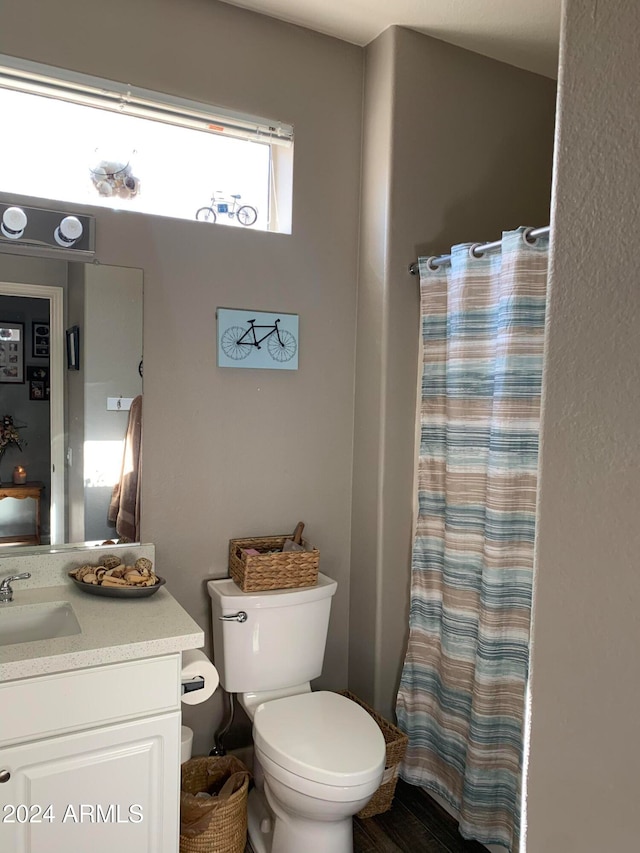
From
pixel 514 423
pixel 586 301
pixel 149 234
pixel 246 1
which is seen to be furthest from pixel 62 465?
pixel 586 301

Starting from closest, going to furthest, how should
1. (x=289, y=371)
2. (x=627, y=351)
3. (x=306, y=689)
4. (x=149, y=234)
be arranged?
(x=627, y=351)
(x=149, y=234)
(x=306, y=689)
(x=289, y=371)

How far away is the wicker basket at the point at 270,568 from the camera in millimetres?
2201

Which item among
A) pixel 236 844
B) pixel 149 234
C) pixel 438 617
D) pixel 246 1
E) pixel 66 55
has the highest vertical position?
pixel 246 1

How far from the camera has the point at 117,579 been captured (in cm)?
198

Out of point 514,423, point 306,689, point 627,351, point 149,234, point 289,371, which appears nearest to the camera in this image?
point 627,351

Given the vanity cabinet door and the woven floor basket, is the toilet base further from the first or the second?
the vanity cabinet door

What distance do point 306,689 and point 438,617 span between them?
0.54m

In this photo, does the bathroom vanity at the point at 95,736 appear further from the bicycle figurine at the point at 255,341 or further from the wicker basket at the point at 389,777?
the bicycle figurine at the point at 255,341

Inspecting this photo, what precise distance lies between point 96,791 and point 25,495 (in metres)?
0.90

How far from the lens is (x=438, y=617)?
2.31m

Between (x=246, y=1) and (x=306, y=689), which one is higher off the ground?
(x=246, y=1)

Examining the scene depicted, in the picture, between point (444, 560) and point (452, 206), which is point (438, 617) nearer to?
point (444, 560)

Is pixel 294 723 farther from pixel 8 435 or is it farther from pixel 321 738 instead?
pixel 8 435

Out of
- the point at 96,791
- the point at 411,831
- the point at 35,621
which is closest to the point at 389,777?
the point at 411,831
